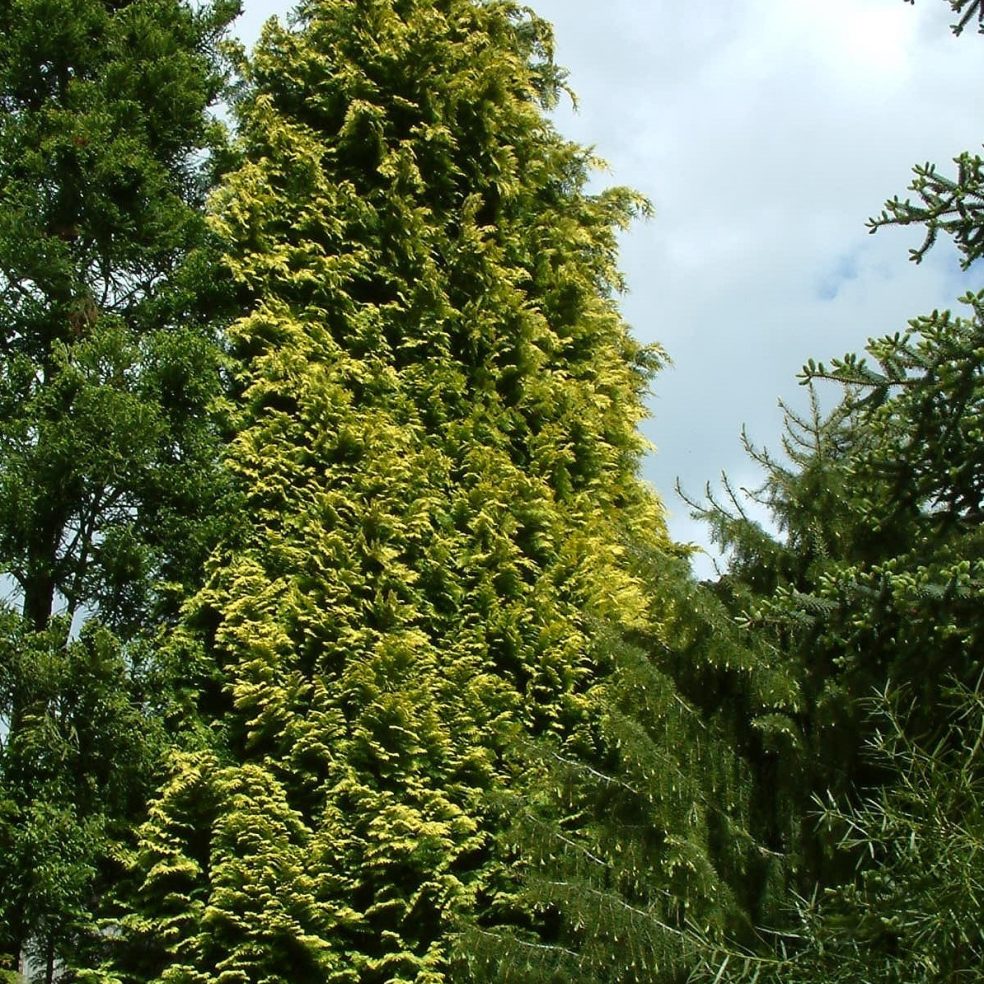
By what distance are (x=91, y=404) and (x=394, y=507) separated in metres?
1.69

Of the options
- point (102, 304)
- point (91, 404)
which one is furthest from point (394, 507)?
point (102, 304)

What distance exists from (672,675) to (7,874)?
131 inches

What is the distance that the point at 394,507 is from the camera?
5762 mm

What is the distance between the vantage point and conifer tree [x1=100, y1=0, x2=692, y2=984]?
15.9 feet

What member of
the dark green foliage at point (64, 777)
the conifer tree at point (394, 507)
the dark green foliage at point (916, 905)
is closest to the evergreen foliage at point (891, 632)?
the dark green foliage at point (916, 905)

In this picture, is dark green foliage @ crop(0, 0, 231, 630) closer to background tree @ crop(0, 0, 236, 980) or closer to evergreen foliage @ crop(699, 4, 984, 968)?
background tree @ crop(0, 0, 236, 980)

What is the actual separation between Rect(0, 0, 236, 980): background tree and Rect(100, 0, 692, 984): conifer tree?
0.28 meters

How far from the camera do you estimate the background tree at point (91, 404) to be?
15.5 ft

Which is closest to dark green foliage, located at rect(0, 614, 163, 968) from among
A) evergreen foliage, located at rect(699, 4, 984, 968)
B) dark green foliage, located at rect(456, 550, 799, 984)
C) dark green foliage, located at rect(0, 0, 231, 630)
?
dark green foliage, located at rect(0, 0, 231, 630)

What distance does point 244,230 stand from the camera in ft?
20.4

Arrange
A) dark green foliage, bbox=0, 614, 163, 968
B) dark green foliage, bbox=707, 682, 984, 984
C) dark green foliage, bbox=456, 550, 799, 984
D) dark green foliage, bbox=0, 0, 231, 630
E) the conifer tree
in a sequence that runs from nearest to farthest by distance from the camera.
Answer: dark green foliage, bbox=707, 682, 984, 984, dark green foliage, bbox=456, 550, 799, 984, dark green foliage, bbox=0, 614, 163, 968, the conifer tree, dark green foliage, bbox=0, 0, 231, 630

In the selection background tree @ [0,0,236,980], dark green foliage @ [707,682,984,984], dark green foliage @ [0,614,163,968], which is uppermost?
background tree @ [0,0,236,980]

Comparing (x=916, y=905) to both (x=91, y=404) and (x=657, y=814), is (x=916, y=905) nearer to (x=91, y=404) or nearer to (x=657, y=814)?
(x=657, y=814)

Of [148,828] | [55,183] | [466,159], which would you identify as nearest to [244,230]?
[55,183]
